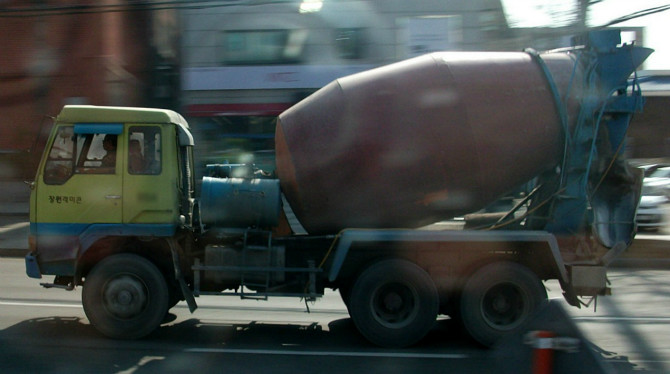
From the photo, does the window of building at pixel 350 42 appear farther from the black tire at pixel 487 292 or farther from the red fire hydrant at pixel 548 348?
the red fire hydrant at pixel 548 348

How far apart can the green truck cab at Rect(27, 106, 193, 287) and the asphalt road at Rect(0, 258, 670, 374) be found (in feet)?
3.16

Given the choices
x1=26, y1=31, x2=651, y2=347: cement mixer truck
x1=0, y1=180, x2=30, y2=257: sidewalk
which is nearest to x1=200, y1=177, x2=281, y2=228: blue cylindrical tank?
x1=26, y1=31, x2=651, y2=347: cement mixer truck

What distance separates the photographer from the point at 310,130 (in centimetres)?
738

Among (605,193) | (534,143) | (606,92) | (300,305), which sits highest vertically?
(606,92)

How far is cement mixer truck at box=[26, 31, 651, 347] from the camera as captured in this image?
718 centimetres

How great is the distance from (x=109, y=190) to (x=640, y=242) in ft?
33.0

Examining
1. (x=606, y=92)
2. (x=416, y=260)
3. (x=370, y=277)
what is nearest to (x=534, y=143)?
(x=606, y=92)

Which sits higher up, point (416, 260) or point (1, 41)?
point (1, 41)

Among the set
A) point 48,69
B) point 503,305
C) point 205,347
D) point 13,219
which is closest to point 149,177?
point 205,347

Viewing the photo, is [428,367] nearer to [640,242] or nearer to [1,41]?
[640,242]

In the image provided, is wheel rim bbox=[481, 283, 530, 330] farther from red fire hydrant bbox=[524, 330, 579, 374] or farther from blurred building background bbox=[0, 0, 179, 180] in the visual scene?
blurred building background bbox=[0, 0, 179, 180]

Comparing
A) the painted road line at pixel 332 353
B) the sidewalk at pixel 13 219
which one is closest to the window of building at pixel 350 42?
the sidewalk at pixel 13 219

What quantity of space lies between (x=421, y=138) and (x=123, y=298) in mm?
3717

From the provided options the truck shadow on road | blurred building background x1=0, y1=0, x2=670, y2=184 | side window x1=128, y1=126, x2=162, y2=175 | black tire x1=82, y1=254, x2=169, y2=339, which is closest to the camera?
the truck shadow on road
